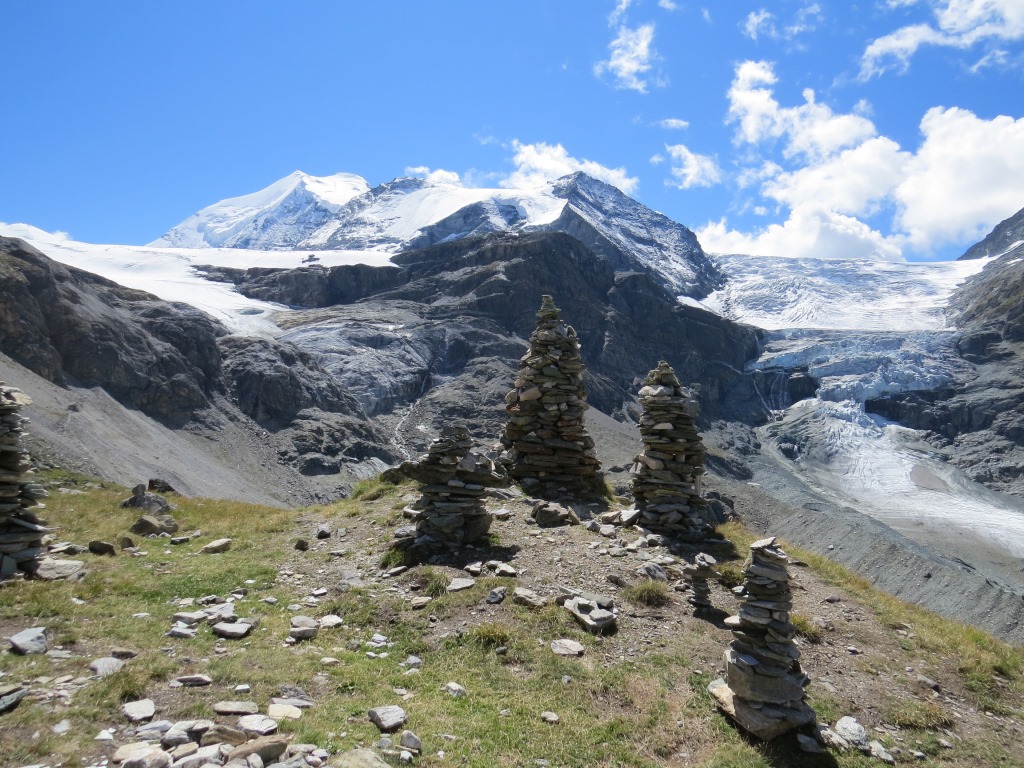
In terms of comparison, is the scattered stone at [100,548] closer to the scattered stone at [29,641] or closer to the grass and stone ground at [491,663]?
the grass and stone ground at [491,663]

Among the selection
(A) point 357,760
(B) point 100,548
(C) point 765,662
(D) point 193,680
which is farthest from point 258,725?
(B) point 100,548

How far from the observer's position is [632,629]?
10797mm

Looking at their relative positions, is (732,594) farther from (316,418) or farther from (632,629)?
(316,418)

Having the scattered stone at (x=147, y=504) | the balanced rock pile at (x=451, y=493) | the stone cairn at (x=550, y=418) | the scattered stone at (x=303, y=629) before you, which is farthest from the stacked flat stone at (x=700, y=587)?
the scattered stone at (x=147, y=504)

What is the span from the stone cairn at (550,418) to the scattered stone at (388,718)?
11.9 m

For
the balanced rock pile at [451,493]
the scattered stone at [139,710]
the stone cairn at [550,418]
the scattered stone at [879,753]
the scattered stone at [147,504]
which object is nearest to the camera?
the scattered stone at [139,710]

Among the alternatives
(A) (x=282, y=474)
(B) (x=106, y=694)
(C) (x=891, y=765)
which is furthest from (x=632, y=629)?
(A) (x=282, y=474)

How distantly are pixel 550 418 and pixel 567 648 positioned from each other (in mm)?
10743

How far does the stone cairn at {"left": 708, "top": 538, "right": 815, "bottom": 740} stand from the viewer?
8.51m

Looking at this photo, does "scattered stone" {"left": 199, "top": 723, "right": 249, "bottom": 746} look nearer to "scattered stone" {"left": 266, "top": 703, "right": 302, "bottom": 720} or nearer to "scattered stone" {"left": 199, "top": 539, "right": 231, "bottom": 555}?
"scattered stone" {"left": 266, "top": 703, "right": 302, "bottom": 720}

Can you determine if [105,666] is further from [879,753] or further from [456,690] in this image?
[879,753]

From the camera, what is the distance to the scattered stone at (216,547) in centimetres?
1439

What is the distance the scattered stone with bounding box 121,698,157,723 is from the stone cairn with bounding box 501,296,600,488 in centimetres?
1292

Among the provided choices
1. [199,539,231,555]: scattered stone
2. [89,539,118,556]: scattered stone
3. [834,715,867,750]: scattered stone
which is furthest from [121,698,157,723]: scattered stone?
[834,715,867,750]: scattered stone
